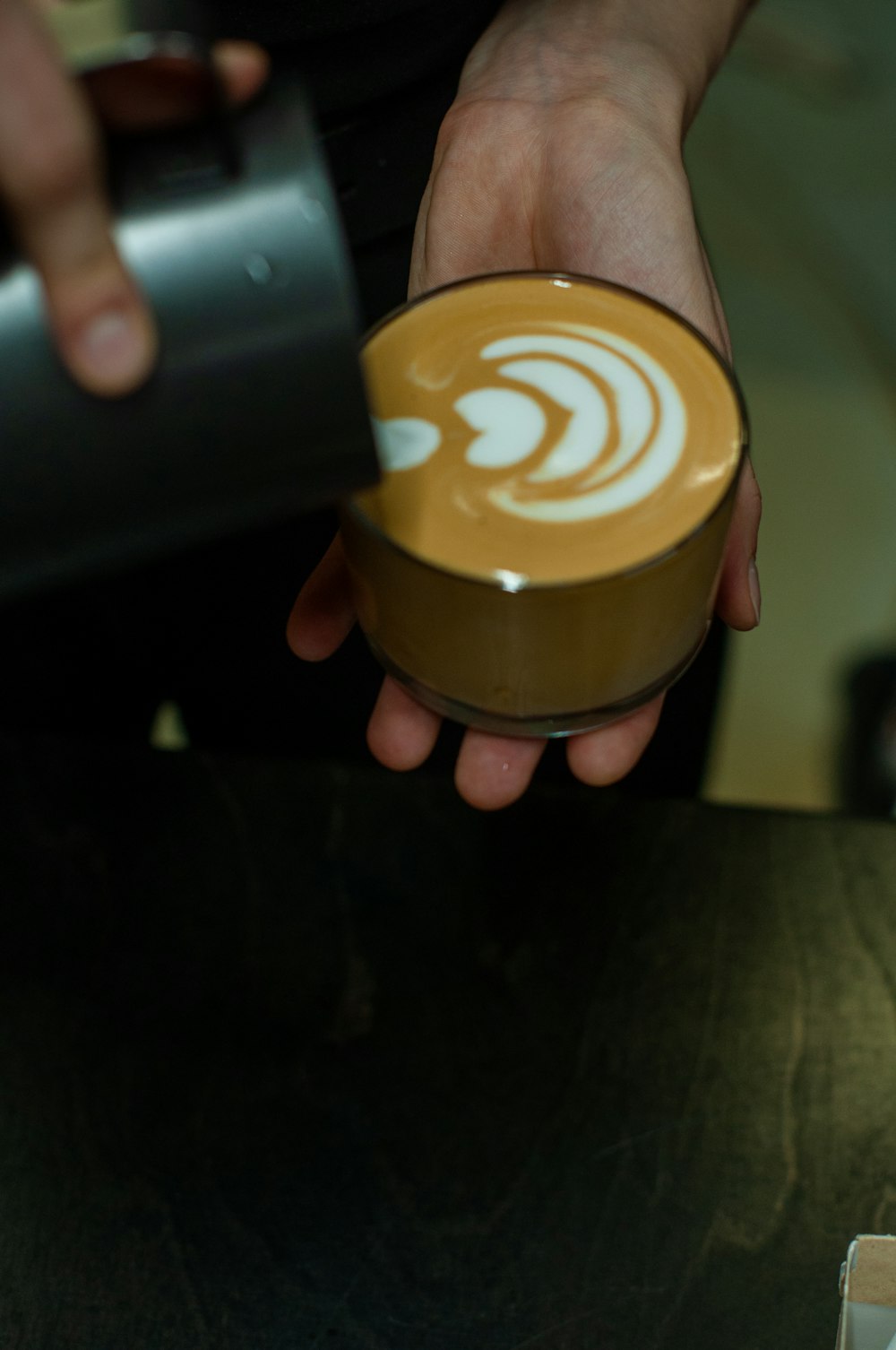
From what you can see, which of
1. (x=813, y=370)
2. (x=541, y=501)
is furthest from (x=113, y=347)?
(x=813, y=370)

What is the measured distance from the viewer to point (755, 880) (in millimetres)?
941

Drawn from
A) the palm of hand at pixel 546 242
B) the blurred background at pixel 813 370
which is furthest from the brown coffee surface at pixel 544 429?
the blurred background at pixel 813 370

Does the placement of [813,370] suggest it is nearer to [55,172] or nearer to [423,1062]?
[423,1062]

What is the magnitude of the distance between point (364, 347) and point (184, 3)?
300mm

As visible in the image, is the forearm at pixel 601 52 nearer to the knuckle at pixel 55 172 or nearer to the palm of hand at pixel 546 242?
the palm of hand at pixel 546 242

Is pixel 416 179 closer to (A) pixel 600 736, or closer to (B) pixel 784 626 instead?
(A) pixel 600 736

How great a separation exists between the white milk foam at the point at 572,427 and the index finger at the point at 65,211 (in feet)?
0.86

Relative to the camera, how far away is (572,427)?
2.60ft

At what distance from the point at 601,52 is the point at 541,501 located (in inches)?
21.4

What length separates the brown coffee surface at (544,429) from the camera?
2.40 feet

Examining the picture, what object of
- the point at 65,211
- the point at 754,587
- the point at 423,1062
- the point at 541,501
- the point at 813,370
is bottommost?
the point at 813,370

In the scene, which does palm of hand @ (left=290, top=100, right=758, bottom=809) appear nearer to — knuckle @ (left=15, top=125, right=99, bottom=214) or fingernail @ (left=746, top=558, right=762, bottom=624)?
fingernail @ (left=746, top=558, right=762, bottom=624)

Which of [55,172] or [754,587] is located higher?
[55,172]

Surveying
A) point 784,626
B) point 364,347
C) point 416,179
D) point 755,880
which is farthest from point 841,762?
point 364,347
